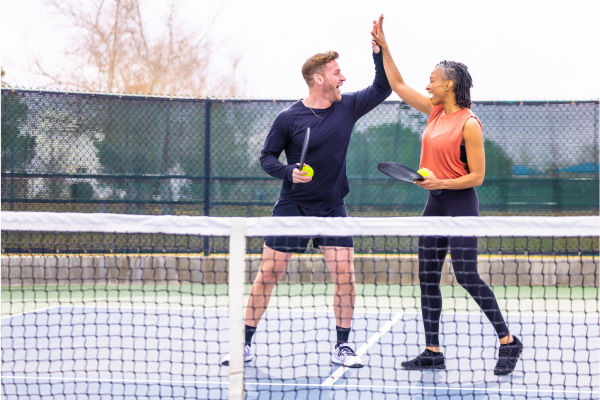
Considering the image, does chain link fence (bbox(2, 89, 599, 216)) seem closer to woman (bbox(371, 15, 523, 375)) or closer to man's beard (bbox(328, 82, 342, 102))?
man's beard (bbox(328, 82, 342, 102))

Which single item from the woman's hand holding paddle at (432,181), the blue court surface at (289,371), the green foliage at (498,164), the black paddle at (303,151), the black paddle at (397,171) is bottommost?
the blue court surface at (289,371)

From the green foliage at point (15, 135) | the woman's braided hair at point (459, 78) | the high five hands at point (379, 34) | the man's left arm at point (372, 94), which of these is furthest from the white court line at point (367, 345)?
the green foliage at point (15, 135)

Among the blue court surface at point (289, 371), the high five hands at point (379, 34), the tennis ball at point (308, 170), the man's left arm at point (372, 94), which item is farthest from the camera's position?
the man's left arm at point (372, 94)

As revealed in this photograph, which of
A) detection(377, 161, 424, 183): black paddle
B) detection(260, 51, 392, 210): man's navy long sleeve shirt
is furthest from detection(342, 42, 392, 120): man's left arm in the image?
detection(377, 161, 424, 183): black paddle

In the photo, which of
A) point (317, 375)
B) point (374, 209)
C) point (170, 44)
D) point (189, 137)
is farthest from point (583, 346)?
point (170, 44)

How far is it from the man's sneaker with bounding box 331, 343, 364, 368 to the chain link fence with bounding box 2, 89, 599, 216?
11.9ft

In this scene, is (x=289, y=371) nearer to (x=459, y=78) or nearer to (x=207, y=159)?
(x=459, y=78)

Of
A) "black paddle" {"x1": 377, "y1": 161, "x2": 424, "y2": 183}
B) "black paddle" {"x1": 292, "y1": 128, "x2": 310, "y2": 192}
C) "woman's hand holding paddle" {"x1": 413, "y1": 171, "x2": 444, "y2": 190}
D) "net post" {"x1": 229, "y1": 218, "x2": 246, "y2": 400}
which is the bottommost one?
"net post" {"x1": 229, "y1": 218, "x2": 246, "y2": 400}

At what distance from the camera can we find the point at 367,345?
423 cm

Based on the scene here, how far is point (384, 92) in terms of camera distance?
12.2 feet

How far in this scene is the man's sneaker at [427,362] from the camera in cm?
347

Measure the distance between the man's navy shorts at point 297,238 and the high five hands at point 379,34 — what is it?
0.95 metres

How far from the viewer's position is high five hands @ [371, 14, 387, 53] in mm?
3516

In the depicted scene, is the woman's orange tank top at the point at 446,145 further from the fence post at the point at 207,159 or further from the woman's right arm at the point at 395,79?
the fence post at the point at 207,159
